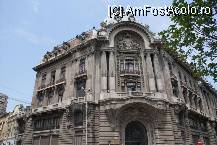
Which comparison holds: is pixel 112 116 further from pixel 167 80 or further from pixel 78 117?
pixel 167 80

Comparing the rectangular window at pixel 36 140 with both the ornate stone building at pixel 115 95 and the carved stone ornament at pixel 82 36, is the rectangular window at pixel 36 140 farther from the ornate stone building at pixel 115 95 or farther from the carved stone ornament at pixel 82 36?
the carved stone ornament at pixel 82 36

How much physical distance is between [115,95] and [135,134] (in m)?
5.15

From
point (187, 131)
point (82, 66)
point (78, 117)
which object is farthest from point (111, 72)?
point (187, 131)

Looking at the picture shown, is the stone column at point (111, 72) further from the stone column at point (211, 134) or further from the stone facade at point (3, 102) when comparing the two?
the stone facade at point (3, 102)

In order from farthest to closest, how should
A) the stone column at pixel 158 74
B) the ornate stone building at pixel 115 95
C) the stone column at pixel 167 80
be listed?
the stone column at pixel 167 80 < the stone column at pixel 158 74 < the ornate stone building at pixel 115 95

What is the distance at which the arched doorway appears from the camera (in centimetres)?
2728

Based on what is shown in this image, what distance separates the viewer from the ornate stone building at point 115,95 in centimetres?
2717

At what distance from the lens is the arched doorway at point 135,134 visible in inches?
1074

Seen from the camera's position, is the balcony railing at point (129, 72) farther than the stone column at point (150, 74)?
Yes

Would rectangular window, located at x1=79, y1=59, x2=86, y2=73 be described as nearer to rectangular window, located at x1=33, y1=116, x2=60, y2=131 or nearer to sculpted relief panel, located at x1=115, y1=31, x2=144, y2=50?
sculpted relief panel, located at x1=115, y1=31, x2=144, y2=50

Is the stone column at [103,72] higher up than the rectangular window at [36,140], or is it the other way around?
the stone column at [103,72]

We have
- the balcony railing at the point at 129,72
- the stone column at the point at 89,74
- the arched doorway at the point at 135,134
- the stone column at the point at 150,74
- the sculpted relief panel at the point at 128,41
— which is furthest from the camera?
the sculpted relief panel at the point at 128,41

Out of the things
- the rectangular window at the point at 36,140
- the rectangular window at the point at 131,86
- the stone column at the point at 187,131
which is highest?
the rectangular window at the point at 131,86

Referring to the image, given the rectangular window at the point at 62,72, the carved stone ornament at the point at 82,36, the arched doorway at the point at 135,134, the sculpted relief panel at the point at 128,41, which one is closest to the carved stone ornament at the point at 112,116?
the arched doorway at the point at 135,134
